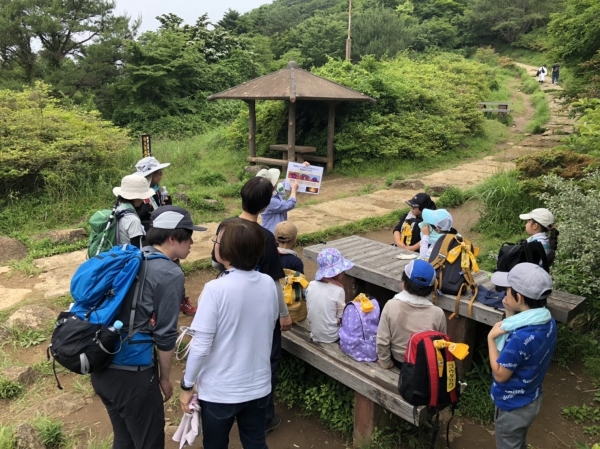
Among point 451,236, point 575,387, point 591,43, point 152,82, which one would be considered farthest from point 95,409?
point 152,82

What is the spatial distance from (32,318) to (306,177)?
9.95ft

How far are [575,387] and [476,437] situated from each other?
1.07m

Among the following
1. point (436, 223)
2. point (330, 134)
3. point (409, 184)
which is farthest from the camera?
point (330, 134)

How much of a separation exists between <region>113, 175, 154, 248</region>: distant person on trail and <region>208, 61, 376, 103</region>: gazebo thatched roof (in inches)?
317

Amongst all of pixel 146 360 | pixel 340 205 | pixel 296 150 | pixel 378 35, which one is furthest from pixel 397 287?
pixel 378 35

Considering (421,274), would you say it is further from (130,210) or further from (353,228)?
(353,228)

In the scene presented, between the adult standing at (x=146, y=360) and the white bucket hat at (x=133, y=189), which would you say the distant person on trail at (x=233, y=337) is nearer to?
the adult standing at (x=146, y=360)

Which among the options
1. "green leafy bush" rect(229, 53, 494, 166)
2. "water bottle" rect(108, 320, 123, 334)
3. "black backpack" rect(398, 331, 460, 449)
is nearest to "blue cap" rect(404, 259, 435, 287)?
"black backpack" rect(398, 331, 460, 449)

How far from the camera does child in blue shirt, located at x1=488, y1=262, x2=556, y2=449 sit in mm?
2270

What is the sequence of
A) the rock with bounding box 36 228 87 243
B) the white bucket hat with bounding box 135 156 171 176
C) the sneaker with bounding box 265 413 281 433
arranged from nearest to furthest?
the sneaker with bounding box 265 413 281 433
the white bucket hat with bounding box 135 156 171 176
the rock with bounding box 36 228 87 243

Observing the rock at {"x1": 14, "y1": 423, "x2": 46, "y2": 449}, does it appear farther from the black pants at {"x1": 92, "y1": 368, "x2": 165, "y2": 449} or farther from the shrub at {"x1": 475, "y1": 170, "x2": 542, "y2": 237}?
the shrub at {"x1": 475, "y1": 170, "x2": 542, "y2": 237}

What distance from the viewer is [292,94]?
11141mm

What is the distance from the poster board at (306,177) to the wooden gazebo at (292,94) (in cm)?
659

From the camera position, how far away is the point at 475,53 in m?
34.2
